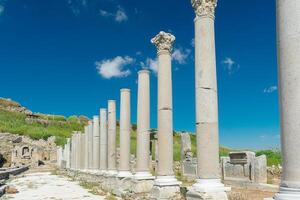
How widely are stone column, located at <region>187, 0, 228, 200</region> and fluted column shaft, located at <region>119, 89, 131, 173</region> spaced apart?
30.3 feet

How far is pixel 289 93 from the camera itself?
20.4 feet

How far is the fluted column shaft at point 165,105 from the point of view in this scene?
537 inches

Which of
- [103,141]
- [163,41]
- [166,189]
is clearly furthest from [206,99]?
[103,141]

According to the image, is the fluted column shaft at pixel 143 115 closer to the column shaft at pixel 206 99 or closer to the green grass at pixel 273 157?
the column shaft at pixel 206 99

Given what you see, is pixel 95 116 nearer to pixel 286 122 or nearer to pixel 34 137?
pixel 286 122

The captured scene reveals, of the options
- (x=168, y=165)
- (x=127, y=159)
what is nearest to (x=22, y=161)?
(x=127, y=159)

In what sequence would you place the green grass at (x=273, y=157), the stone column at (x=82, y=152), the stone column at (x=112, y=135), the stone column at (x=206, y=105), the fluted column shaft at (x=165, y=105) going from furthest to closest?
the stone column at (x=82, y=152) < the green grass at (x=273, y=157) < the stone column at (x=112, y=135) < the fluted column shaft at (x=165, y=105) < the stone column at (x=206, y=105)

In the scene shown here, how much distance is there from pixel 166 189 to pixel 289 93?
7528 mm

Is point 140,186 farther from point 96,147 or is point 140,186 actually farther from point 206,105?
point 96,147

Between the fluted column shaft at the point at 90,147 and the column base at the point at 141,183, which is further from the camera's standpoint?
the fluted column shaft at the point at 90,147

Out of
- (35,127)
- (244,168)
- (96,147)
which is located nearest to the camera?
(244,168)

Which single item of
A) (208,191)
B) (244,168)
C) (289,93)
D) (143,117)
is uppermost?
(143,117)

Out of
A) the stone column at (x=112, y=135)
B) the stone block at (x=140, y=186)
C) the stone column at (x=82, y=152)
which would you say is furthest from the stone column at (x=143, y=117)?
the stone column at (x=82, y=152)

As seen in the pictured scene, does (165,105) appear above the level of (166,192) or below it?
above
